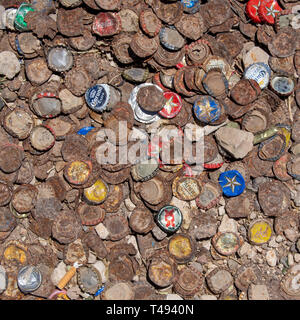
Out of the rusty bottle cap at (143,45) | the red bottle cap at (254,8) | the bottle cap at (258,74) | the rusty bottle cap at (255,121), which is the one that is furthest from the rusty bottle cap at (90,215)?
the red bottle cap at (254,8)

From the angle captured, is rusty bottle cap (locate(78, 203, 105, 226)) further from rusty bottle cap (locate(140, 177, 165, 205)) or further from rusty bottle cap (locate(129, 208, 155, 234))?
rusty bottle cap (locate(140, 177, 165, 205))

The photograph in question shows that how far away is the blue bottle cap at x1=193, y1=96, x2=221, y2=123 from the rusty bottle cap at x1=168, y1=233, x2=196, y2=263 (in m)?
1.66

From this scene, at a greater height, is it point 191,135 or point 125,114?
Answer: point 125,114

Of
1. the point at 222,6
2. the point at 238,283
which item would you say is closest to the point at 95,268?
the point at 238,283

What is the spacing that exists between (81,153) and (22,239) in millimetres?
1534

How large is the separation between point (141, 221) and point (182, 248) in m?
0.69

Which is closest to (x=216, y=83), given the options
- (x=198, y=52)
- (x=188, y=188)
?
(x=198, y=52)

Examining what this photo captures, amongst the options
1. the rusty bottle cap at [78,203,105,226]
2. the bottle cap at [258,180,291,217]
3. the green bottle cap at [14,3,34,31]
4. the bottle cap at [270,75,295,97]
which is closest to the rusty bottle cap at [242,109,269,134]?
the bottle cap at [270,75,295,97]

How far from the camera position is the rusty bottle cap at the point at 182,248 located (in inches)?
214

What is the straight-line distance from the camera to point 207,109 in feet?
17.8

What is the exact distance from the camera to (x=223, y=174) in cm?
555

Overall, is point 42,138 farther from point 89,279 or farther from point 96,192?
point 89,279

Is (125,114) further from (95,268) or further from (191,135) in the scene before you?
(95,268)

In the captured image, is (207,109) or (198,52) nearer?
(207,109)
